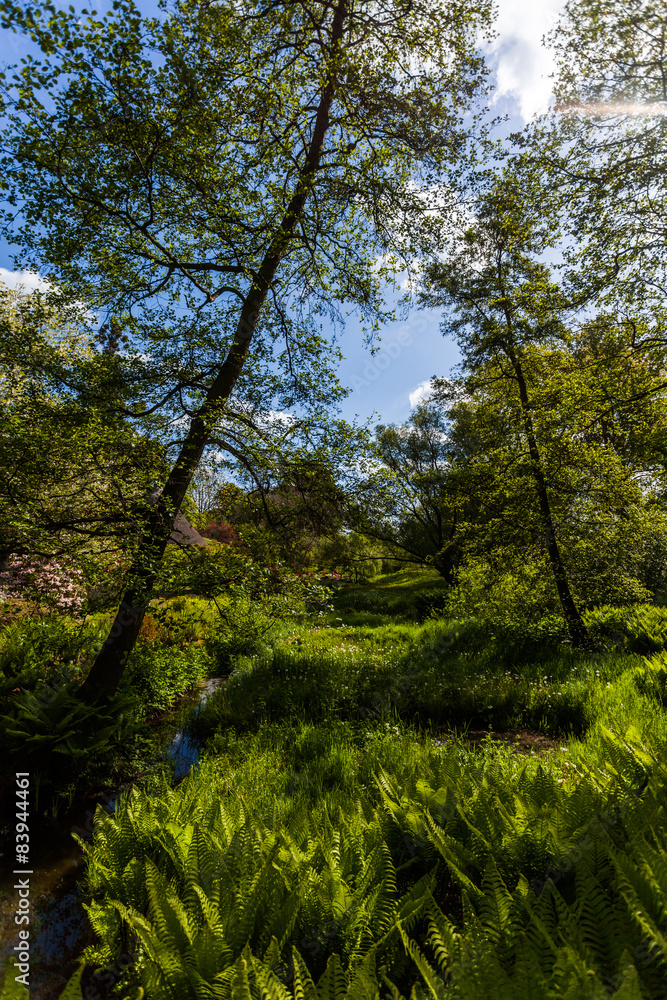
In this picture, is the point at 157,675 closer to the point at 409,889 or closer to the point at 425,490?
the point at 409,889

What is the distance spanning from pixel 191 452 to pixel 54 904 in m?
4.40

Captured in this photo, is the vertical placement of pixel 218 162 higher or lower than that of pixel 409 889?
higher

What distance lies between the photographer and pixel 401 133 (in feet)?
18.3

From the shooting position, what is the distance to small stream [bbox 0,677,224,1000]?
2.83 metres

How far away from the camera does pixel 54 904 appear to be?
3410mm

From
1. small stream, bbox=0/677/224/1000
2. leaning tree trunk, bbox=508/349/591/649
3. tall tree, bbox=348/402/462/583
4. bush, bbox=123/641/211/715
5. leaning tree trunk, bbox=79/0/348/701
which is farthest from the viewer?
tall tree, bbox=348/402/462/583

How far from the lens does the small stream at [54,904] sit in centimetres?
283

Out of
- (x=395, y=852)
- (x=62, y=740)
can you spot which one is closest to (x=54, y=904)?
(x=62, y=740)

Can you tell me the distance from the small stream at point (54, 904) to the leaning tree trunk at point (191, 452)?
1387 mm

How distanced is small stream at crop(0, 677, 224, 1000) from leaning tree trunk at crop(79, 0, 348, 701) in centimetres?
139

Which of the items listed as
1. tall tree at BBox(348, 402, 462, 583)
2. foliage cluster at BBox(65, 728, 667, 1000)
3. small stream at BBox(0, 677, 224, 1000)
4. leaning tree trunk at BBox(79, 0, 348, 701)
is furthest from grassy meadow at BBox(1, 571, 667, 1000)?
tall tree at BBox(348, 402, 462, 583)

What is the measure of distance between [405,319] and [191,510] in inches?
170

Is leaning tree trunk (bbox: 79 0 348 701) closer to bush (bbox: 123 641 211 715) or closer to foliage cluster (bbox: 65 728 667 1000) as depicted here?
bush (bbox: 123 641 211 715)

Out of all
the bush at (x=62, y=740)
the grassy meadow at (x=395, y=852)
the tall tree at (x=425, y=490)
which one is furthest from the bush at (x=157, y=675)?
the tall tree at (x=425, y=490)
